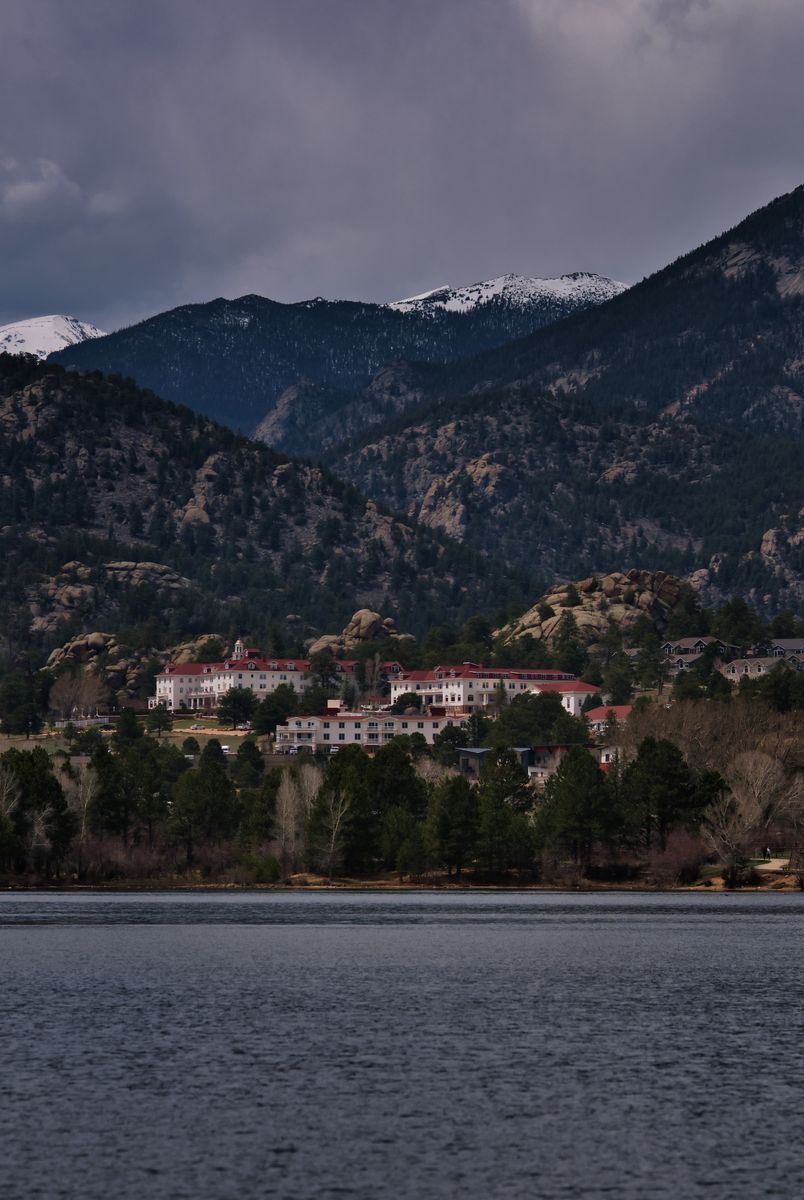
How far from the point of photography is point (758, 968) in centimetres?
10294

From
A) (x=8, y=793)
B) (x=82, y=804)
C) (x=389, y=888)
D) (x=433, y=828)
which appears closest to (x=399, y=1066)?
(x=433, y=828)

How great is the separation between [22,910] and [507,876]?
57.5 meters

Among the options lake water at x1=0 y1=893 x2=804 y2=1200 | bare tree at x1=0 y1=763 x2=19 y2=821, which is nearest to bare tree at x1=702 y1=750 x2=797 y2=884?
lake water at x1=0 y1=893 x2=804 y2=1200

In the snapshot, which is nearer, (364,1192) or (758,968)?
(364,1192)

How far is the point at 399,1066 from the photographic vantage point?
66625 mm

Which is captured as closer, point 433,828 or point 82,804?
point 433,828

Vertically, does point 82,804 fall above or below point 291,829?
above

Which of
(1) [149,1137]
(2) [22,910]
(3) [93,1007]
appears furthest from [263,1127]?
(2) [22,910]

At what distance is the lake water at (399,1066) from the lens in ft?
164

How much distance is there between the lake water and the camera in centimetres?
5006

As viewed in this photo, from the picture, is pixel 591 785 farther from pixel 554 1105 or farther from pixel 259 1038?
pixel 554 1105

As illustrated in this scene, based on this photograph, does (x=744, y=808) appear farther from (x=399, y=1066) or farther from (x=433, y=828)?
(x=399, y=1066)

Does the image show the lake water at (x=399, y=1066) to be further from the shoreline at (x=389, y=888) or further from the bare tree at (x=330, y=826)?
the bare tree at (x=330, y=826)

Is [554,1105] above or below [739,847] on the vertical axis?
below
